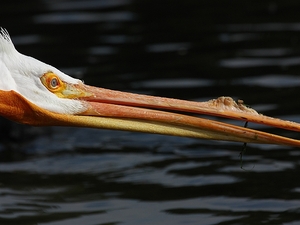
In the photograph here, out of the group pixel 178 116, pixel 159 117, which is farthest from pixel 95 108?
pixel 178 116

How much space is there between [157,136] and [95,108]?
279cm

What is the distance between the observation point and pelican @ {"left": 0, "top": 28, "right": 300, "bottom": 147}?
22.4ft

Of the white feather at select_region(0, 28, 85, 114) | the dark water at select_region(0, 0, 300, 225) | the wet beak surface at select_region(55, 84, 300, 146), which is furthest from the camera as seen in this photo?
the dark water at select_region(0, 0, 300, 225)

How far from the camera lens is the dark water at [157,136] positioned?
7.93m

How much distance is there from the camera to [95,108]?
698cm

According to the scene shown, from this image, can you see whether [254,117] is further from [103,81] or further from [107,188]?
[103,81]

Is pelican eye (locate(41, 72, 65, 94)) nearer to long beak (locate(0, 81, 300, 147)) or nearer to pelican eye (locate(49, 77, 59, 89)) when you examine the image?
pelican eye (locate(49, 77, 59, 89))

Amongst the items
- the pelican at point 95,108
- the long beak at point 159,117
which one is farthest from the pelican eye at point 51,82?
the long beak at point 159,117

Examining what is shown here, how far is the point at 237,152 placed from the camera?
9.07 meters

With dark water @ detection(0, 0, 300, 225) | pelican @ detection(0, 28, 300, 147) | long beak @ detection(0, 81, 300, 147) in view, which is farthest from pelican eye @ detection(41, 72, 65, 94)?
dark water @ detection(0, 0, 300, 225)

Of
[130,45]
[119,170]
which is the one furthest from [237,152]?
[130,45]

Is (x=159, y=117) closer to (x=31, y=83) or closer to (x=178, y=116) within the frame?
(x=178, y=116)

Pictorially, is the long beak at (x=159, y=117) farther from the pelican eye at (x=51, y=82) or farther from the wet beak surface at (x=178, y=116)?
the pelican eye at (x=51, y=82)

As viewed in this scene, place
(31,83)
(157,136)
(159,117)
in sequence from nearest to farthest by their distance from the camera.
A: (159,117)
(31,83)
(157,136)
